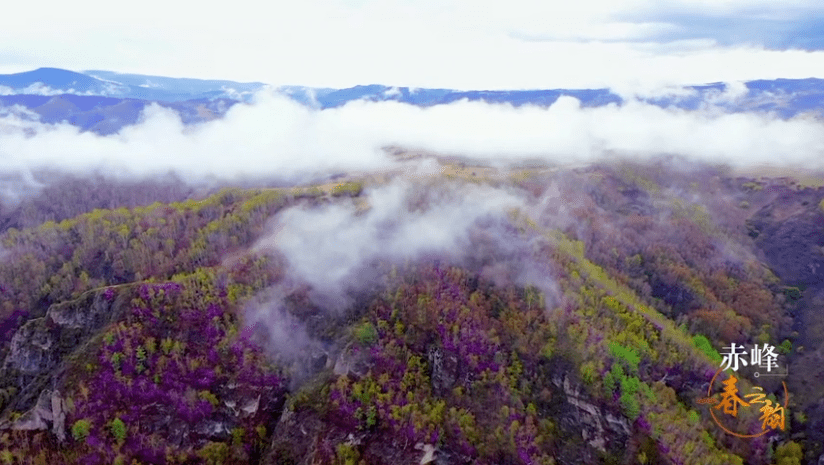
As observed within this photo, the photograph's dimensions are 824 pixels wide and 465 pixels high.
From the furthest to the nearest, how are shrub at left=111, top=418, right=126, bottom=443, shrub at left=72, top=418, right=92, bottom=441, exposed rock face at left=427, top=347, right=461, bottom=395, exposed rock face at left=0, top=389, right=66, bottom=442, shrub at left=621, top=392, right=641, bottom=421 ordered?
exposed rock face at left=427, top=347, right=461, bottom=395 < shrub at left=621, top=392, right=641, bottom=421 < exposed rock face at left=0, top=389, right=66, bottom=442 < shrub at left=111, top=418, right=126, bottom=443 < shrub at left=72, top=418, right=92, bottom=441

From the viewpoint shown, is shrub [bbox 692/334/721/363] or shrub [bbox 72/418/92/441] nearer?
shrub [bbox 72/418/92/441]

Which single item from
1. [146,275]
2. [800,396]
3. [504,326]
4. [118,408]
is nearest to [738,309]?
[800,396]

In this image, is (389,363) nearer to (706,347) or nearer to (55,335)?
(55,335)

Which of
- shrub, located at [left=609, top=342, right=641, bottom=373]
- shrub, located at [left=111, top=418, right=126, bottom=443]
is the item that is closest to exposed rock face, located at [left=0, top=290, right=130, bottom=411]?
shrub, located at [left=111, top=418, right=126, bottom=443]

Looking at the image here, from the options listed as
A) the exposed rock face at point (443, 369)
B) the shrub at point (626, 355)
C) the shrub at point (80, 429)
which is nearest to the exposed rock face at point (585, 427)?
the shrub at point (626, 355)

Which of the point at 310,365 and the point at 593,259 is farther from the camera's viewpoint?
the point at 593,259

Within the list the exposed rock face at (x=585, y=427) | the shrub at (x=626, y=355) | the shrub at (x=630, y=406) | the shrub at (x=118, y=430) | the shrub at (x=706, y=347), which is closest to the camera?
the exposed rock face at (x=585, y=427)

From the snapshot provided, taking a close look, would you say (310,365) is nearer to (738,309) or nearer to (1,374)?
(1,374)

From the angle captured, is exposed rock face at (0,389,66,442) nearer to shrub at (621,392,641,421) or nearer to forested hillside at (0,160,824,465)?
forested hillside at (0,160,824,465)

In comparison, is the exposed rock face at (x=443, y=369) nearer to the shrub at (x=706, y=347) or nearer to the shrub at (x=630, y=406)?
the shrub at (x=630, y=406)

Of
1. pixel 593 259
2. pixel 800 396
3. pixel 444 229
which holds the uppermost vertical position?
pixel 444 229

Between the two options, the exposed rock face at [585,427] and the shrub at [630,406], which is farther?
the shrub at [630,406]
